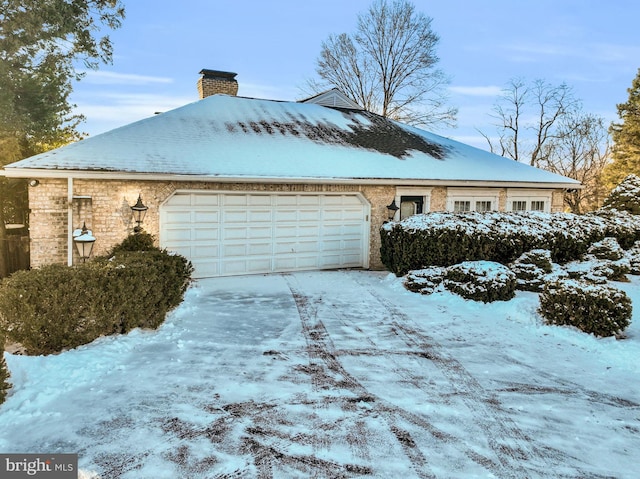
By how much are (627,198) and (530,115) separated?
19573 millimetres

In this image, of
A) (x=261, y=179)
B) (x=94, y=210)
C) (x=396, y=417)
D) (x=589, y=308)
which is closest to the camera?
(x=396, y=417)

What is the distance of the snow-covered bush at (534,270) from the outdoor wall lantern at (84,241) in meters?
9.33

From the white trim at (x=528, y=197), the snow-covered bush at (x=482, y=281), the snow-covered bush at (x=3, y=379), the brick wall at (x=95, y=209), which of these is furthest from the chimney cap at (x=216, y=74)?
the snow-covered bush at (x=3, y=379)

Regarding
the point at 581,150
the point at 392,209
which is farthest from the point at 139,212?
the point at 581,150

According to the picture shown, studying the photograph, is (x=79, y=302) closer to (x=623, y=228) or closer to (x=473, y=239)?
(x=473, y=239)

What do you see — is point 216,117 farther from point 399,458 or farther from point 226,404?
point 399,458

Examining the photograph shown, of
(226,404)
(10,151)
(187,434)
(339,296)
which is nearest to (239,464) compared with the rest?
(187,434)

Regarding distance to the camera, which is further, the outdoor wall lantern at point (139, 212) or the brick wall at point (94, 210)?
the outdoor wall lantern at point (139, 212)

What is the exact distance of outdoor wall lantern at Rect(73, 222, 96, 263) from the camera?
8766mm

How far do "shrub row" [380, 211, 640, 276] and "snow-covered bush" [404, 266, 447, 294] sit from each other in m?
0.48

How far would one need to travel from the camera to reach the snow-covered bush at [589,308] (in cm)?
675

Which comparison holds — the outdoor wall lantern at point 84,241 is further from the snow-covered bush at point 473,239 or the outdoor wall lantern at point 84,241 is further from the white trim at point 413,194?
the white trim at point 413,194

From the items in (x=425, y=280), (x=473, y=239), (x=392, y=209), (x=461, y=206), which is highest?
(x=461, y=206)

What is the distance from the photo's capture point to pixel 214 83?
55.0ft
